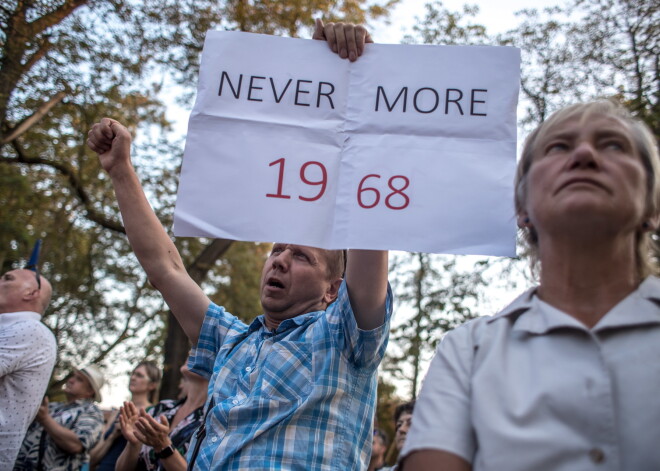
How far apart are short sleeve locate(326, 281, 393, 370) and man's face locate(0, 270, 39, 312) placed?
303 centimetres

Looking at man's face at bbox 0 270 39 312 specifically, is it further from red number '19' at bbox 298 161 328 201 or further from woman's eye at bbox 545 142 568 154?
woman's eye at bbox 545 142 568 154

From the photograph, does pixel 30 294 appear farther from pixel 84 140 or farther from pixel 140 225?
pixel 84 140

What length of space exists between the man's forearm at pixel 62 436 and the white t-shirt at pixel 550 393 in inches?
178

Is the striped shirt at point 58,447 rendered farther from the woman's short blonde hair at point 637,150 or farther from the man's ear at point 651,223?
the man's ear at point 651,223

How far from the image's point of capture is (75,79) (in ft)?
27.6

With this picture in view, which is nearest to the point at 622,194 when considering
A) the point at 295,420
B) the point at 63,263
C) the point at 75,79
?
the point at 295,420

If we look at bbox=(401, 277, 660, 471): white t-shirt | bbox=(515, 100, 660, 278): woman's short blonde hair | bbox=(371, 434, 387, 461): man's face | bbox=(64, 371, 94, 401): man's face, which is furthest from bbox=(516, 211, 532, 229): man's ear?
bbox=(64, 371, 94, 401): man's face

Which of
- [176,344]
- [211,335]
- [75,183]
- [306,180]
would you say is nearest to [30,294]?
[211,335]

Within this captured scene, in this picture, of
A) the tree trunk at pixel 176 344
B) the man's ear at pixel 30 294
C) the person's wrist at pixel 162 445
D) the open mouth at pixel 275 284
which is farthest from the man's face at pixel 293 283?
the tree trunk at pixel 176 344

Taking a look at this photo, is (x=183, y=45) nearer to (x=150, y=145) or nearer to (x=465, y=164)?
(x=150, y=145)

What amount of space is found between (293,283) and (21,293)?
8.79 ft

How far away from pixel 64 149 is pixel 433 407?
10.8 meters

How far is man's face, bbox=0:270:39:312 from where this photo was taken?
453 centimetres

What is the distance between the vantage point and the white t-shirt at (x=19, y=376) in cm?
401
